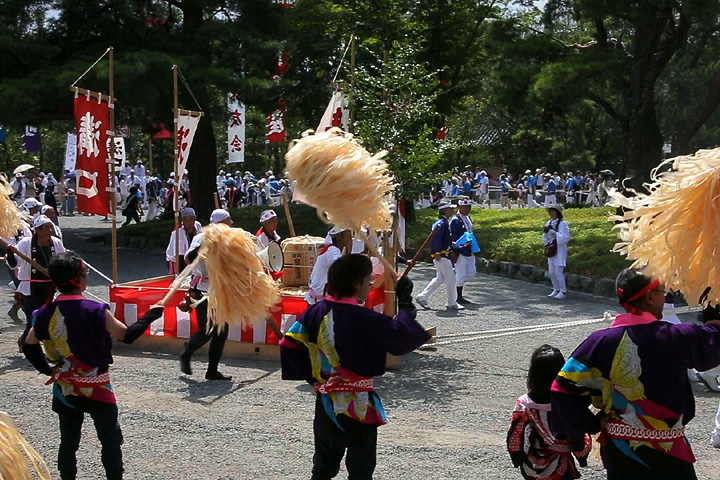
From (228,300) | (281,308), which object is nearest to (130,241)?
(281,308)

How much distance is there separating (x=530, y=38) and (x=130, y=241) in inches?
426

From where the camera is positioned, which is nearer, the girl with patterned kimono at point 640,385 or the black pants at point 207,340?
the girl with patterned kimono at point 640,385

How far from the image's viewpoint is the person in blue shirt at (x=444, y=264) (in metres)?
12.4

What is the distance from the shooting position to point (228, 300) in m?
5.41

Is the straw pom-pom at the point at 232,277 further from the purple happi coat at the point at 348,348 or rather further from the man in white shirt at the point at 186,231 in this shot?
the man in white shirt at the point at 186,231

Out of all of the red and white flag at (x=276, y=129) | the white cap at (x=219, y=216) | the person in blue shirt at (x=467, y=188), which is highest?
the red and white flag at (x=276, y=129)

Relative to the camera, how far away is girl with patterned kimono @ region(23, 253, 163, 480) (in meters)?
4.82

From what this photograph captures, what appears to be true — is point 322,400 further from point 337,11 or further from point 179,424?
point 337,11

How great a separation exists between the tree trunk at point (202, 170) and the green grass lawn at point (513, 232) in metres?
0.63

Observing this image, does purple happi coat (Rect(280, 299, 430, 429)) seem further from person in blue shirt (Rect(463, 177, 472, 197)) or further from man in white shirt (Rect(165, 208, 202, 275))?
person in blue shirt (Rect(463, 177, 472, 197))

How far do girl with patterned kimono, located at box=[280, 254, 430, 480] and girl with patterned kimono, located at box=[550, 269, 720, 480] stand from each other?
0.91m

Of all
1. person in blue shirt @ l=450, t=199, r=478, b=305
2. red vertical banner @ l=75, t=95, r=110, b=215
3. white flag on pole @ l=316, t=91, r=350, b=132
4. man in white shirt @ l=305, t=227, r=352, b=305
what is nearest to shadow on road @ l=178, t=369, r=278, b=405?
man in white shirt @ l=305, t=227, r=352, b=305

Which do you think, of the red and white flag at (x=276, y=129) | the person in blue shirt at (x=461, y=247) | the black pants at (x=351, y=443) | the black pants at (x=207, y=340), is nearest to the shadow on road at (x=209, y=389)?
the black pants at (x=207, y=340)

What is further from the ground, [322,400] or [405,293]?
[405,293]
